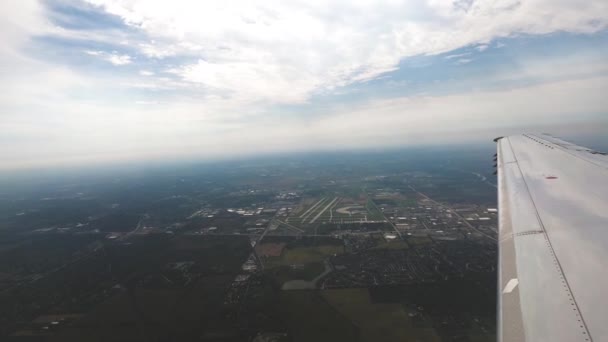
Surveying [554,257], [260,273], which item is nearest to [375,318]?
[260,273]

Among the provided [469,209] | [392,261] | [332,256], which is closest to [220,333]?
[332,256]

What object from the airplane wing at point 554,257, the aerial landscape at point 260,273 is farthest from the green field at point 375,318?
the airplane wing at point 554,257

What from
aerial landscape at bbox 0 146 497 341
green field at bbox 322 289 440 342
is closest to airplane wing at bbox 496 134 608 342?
green field at bbox 322 289 440 342

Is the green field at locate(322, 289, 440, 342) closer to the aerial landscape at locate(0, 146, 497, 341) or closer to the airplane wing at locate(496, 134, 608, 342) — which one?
the aerial landscape at locate(0, 146, 497, 341)

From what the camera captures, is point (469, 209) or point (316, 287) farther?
point (469, 209)

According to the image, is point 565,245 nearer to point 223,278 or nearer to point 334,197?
point 223,278

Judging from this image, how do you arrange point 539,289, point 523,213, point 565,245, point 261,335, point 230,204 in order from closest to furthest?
point 539,289, point 565,245, point 523,213, point 261,335, point 230,204

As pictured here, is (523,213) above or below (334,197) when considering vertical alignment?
above
